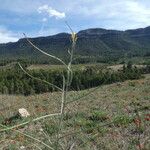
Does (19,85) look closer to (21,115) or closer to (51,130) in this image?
(21,115)

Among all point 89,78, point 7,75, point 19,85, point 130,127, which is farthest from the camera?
point 7,75

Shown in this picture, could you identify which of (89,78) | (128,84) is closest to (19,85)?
(89,78)

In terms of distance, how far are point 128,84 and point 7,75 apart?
5942cm

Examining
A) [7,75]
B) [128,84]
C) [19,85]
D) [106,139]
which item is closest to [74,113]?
[106,139]

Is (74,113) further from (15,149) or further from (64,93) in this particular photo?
(64,93)

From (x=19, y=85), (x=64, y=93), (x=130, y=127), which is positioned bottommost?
(x=19, y=85)

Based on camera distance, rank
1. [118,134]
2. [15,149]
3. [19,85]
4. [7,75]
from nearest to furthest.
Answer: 1. [15,149]
2. [118,134]
3. [19,85]
4. [7,75]

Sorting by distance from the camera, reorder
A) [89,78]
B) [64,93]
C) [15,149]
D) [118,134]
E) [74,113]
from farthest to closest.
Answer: [89,78]
[74,113]
[118,134]
[15,149]
[64,93]

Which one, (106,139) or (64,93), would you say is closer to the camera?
(64,93)

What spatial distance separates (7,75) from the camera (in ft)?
346

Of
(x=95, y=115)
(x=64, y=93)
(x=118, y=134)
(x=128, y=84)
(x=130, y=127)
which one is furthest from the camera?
(x=128, y=84)

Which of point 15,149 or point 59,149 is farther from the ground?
point 59,149

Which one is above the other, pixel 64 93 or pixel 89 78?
pixel 64 93

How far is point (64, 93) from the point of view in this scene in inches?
113
